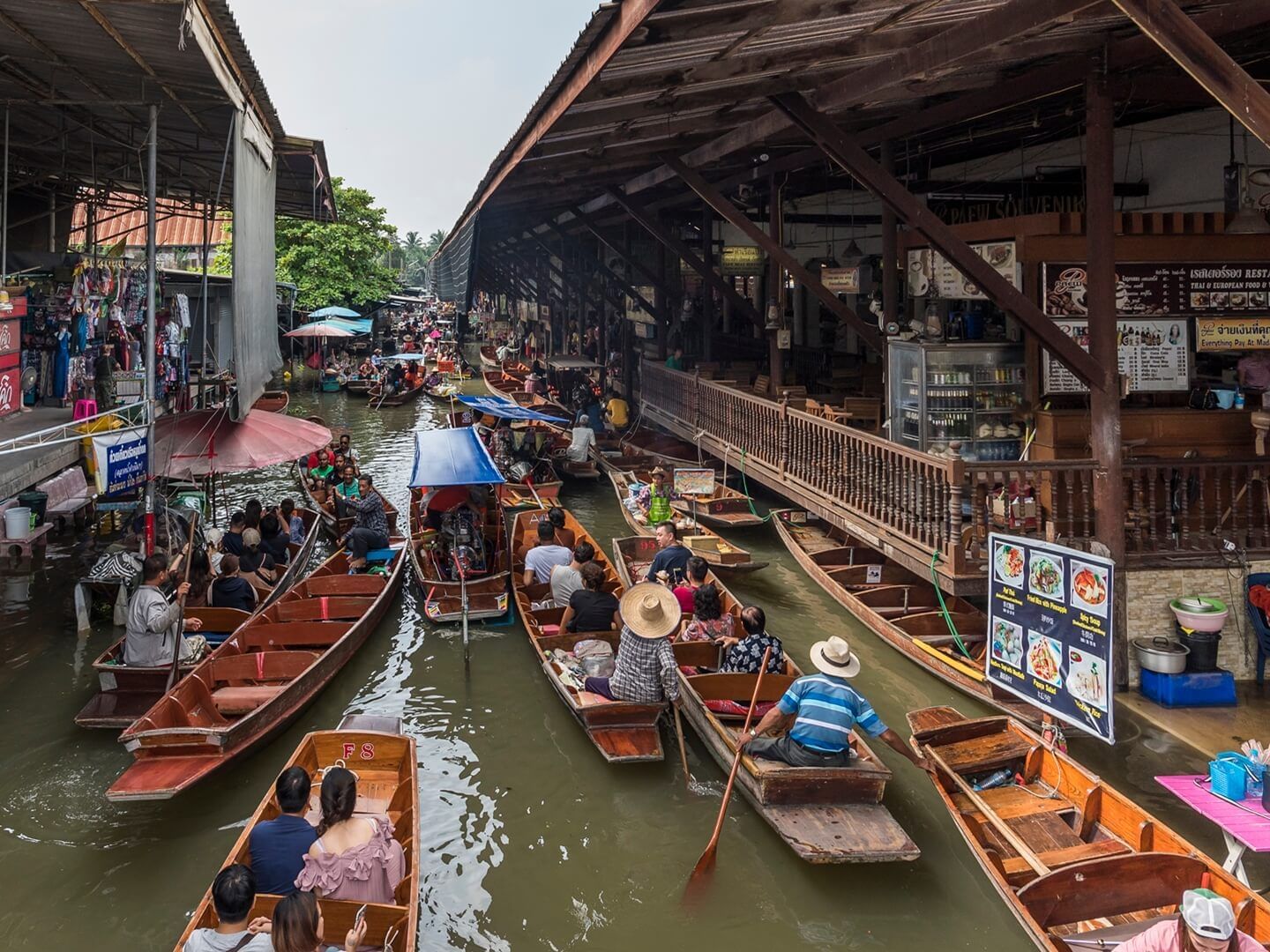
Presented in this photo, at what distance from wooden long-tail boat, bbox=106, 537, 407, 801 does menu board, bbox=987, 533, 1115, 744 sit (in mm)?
5617

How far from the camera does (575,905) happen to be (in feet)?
19.6

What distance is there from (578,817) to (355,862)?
232 centimetres

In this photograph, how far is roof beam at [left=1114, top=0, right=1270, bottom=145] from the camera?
4238 millimetres

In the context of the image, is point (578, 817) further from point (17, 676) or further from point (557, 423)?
point (557, 423)

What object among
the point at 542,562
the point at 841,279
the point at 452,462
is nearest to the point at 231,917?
the point at 542,562

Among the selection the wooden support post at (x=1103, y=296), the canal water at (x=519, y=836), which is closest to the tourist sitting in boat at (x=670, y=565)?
the canal water at (x=519, y=836)

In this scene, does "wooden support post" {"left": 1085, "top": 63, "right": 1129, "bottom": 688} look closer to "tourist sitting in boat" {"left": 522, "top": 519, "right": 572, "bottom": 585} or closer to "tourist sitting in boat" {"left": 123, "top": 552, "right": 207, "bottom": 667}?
"tourist sitting in boat" {"left": 522, "top": 519, "right": 572, "bottom": 585}

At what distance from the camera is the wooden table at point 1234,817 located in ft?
16.0

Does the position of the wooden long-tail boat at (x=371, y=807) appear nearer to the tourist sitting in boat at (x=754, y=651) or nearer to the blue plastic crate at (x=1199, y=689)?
the tourist sitting in boat at (x=754, y=651)

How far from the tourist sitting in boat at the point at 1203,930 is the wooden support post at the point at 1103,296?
14.1ft

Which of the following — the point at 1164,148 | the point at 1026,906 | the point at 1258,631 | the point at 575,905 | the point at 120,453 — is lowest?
the point at 575,905

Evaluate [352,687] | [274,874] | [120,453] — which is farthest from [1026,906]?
[120,453]

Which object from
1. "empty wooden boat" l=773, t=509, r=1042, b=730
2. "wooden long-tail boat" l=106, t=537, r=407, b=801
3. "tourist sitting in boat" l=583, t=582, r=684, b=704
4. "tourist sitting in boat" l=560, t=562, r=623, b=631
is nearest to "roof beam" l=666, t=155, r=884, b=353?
"empty wooden boat" l=773, t=509, r=1042, b=730

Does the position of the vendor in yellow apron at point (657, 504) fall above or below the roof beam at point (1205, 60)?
below
